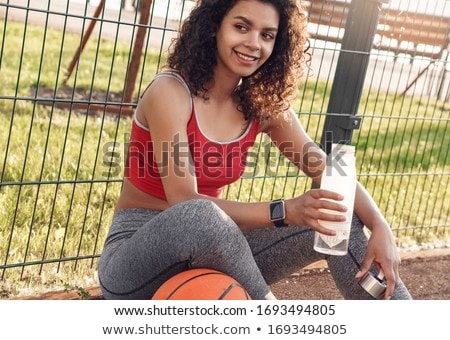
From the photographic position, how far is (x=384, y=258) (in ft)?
7.45

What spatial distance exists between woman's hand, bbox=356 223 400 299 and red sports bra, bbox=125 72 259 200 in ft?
1.74

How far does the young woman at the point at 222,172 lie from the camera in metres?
2.01

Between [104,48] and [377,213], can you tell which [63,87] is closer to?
[104,48]

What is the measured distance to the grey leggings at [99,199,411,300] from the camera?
6.46 feet

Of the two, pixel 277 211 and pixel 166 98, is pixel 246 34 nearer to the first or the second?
pixel 166 98

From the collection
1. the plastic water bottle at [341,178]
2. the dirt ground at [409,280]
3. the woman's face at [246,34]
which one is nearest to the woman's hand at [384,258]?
the plastic water bottle at [341,178]

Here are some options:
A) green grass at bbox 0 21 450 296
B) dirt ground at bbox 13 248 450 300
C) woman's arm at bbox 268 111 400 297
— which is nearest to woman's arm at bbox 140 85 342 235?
woman's arm at bbox 268 111 400 297

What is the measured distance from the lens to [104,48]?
7645 millimetres

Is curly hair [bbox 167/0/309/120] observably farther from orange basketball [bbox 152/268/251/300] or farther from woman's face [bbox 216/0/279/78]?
orange basketball [bbox 152/268/251/300]

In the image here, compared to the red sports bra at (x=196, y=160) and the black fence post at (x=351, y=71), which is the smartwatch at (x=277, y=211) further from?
the black fence post at (x=351, y=71)

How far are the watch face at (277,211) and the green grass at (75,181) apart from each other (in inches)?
30.2

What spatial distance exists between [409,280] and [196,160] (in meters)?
1.65
